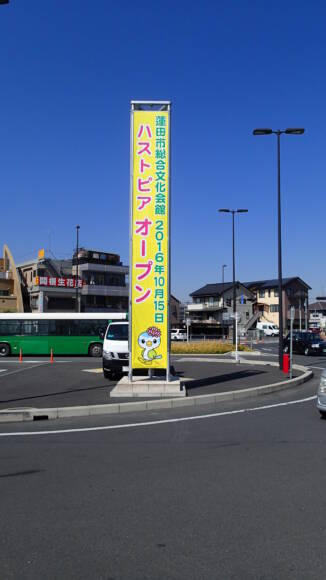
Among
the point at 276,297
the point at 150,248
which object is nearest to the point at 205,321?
the point at 276,297

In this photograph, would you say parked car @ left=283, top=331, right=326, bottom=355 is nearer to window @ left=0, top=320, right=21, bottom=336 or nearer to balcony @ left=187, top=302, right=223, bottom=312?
window @ left=0, top=320, right=21, bottom=336

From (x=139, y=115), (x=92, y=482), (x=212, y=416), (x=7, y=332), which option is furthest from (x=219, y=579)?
(x=7, y=332)

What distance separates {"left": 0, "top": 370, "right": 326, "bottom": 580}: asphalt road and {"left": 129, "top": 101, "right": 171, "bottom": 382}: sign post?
191 inches

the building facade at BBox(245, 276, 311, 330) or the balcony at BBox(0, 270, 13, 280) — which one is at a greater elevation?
the balcony at BBox(0, 270, 13, 280)

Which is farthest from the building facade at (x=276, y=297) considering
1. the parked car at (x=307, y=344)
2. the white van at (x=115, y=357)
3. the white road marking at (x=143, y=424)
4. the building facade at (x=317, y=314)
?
the white road marking at (x=143, y=424)

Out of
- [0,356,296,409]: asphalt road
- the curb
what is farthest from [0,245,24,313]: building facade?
the curb

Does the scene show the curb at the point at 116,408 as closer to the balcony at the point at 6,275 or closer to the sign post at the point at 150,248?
the sign post at the point at 150,248

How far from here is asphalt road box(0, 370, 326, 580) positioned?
12.8 feet

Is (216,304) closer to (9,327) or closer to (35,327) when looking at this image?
(35,327)

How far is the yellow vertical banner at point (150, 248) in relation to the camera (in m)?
14.2

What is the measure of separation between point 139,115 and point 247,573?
12672 mm

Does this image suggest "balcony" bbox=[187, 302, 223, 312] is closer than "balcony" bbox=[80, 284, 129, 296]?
No

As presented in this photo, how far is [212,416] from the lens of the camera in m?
11.2

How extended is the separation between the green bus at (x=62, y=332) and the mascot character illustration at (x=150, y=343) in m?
17.1
